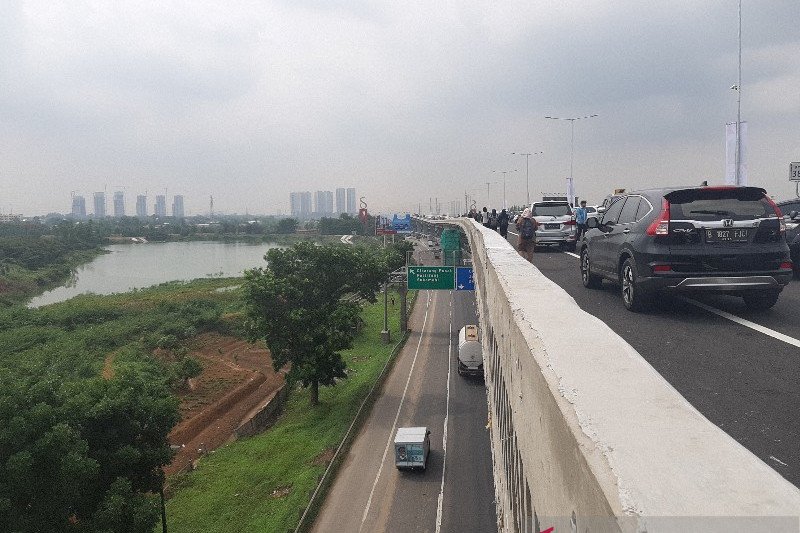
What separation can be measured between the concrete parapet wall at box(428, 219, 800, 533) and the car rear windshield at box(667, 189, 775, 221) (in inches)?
139

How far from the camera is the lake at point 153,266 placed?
7956cm

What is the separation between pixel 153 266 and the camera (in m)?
104

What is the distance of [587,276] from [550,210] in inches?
285

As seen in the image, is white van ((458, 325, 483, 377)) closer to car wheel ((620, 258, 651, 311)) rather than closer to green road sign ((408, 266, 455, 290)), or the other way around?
green road sign ((408, 266, 455, 290))

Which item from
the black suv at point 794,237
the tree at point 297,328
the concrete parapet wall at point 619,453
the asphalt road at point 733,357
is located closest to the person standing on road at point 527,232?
the asphalt road at point 733,357

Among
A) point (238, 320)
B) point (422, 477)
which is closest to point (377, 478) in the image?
point (422, 477)

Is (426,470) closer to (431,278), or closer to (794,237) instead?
(431,278)

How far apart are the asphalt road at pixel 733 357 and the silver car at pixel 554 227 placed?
7.48 m

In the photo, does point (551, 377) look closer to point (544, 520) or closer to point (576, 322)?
point (544, 520)

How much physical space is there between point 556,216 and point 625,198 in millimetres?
8100

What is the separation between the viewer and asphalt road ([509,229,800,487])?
334 cm

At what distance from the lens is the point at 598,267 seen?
325 inches

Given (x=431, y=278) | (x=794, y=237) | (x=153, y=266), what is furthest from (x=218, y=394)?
(x=153, y=266)

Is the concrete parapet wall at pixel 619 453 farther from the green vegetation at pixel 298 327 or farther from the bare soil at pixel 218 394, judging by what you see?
the green vegetation at pixel 298 327
